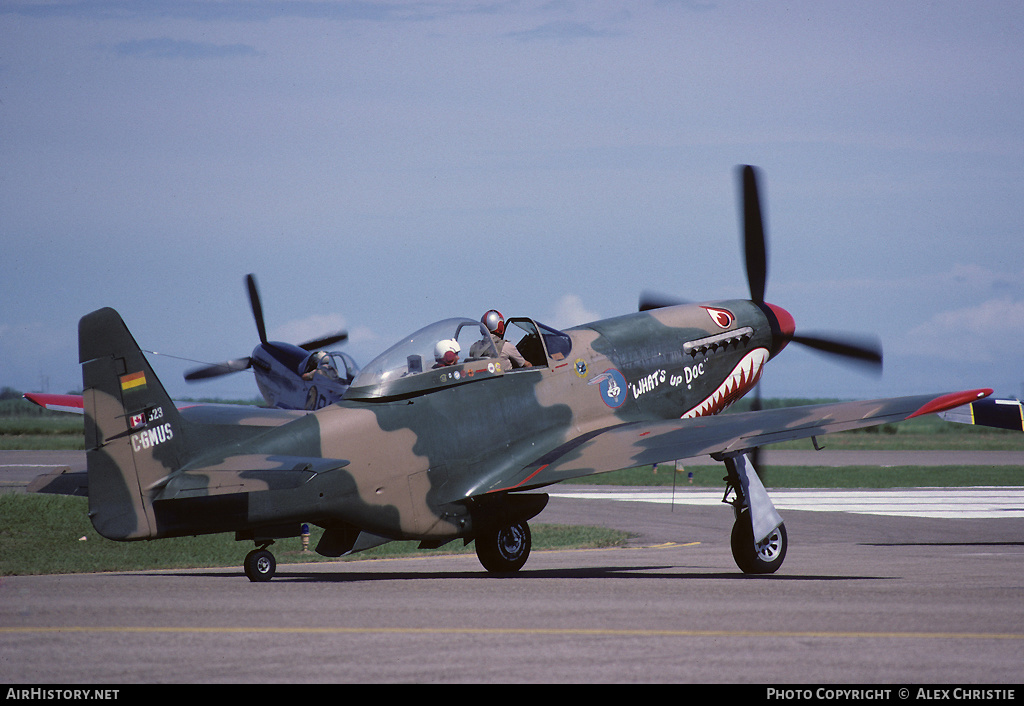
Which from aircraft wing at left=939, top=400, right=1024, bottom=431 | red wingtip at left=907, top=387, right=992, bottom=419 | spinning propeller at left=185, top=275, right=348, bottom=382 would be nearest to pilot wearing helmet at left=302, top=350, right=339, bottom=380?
spinning propeller at left=185, top=275, right=348, bottom=382

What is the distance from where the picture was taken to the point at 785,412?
16.0 metres

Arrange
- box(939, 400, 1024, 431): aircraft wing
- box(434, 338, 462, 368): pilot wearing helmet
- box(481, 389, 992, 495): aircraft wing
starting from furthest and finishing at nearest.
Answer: box(939, 400, 1024, 431): aircraft wing < box(434, 338, 462, 368): pilot wearing helmet < box(481, 389, 992, 495): aircraft wing

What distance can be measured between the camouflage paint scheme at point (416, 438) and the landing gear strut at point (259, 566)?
1.20 m

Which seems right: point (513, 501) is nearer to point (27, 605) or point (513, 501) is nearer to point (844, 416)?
point (844, 416)

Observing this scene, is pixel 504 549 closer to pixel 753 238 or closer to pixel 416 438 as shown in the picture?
pixel 416 438

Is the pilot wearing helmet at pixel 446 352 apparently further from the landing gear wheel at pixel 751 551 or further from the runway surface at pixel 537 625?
the landing gear wheel at pixel 751 551

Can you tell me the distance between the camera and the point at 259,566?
15125mm

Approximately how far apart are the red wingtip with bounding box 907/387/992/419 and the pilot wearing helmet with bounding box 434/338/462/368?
5.45 m

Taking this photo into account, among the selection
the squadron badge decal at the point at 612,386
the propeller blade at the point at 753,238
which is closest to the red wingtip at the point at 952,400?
the squadron badge decal at the point at 612,386

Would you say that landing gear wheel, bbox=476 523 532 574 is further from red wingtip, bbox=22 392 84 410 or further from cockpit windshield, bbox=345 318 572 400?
red wingtip, bbox=22 392 84 410

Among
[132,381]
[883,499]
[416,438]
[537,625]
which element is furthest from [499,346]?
[883,499]

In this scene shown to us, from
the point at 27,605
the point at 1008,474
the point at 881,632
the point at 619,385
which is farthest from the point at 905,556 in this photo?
the point at 1008,474

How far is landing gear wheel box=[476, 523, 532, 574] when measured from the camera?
1692 centimetres

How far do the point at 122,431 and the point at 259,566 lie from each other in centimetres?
260
